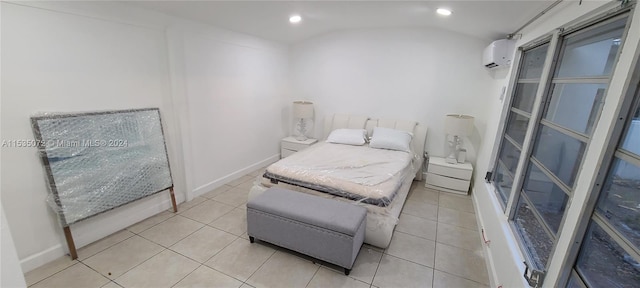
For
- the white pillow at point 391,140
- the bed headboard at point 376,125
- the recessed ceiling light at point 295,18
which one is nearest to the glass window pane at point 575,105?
the white pillow at point 391,140

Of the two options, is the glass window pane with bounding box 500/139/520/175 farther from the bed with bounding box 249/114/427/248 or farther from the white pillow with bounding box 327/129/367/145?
the white pillow with bounding box 327/129/367/145

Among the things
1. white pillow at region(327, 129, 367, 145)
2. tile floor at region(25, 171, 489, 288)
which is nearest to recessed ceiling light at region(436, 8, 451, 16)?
white pillow at region(327, 129, 367, 145)

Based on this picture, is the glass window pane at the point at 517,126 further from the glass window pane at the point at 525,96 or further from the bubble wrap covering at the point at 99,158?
the bubble wrap covering at the point at 99,158

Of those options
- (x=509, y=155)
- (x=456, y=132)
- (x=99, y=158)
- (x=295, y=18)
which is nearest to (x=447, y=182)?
(x=456, y=132)

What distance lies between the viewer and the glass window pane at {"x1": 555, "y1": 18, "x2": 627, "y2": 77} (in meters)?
1.24

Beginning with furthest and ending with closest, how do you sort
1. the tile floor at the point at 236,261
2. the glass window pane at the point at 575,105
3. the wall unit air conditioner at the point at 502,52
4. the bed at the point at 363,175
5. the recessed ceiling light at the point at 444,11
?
the wall unit air conditioner at the point at 502,52, the recessed ceiling light at the point at 444,11, the bed at the point at 363,175, the tile floor at the point at 236,261, the glass window pane at the point at 575,105

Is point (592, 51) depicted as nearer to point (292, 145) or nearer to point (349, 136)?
point (349, 136)

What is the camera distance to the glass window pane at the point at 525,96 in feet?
7.22

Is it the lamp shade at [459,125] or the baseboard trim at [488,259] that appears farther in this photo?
the lamp shade at [459,125]

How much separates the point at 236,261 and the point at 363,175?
1461 mm

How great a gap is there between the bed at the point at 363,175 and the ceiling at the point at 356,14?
1.49 metres

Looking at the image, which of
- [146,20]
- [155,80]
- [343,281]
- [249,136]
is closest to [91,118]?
[155,80]

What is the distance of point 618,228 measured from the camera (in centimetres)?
100

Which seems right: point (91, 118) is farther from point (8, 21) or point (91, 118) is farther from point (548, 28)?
point (548, 28)
